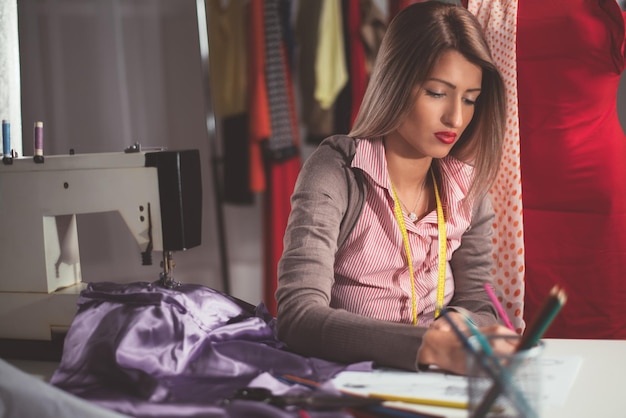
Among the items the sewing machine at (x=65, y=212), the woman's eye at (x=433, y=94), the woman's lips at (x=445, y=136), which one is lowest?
the sewing machine at (x=65, y=212)

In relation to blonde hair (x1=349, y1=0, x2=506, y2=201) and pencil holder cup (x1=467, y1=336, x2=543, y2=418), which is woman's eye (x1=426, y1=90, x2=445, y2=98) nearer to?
blonde hair (x1=349, y1=0, x2=506, y2=201)

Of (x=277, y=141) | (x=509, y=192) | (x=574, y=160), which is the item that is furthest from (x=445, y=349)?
(x=277, y=141)

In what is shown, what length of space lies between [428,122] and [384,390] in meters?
0.58

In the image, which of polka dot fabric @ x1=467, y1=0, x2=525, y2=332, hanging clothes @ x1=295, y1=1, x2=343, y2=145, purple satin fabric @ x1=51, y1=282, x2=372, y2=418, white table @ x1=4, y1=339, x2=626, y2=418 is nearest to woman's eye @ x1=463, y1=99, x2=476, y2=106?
polka dot fabric @ x1=467, y1=0, x2=525, y2=332

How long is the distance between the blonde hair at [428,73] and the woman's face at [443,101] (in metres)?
0.01

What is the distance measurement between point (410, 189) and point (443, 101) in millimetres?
218

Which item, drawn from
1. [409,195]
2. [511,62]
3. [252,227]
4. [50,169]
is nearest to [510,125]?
[511,62]

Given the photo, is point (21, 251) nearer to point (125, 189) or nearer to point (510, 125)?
point (125, 189)

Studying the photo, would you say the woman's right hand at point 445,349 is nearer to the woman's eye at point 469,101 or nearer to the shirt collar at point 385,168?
the shirt collar at point 385,168

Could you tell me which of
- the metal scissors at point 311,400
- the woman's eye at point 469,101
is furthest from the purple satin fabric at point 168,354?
the woman's eye at point 469,101

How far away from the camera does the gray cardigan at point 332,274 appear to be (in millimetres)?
1086

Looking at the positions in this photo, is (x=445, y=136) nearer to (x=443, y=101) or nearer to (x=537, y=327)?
(x=443, y=101)

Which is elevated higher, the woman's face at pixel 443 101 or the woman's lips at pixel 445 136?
the woman's face at pixel 443 101

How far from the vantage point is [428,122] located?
135 cm
